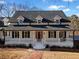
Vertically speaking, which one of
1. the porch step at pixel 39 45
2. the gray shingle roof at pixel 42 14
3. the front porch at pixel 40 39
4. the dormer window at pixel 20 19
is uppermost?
the gray shingle roof at pixel 42 14

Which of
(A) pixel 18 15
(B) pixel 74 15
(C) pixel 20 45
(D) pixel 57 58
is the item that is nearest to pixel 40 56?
(D) pixel 57 58

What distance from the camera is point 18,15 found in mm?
45688

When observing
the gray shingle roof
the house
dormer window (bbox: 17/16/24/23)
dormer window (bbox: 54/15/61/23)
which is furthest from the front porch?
the gray shingle roof

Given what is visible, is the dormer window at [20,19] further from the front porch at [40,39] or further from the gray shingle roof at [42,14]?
the front porch at [40,39]

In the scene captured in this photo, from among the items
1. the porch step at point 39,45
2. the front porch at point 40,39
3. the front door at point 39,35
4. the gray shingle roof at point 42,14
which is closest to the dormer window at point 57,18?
the gray shingle roof at point 42,14

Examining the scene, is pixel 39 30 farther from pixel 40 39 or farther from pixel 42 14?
pixel 42 14

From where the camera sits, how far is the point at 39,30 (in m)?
38.9

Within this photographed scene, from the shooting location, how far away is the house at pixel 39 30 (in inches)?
1538

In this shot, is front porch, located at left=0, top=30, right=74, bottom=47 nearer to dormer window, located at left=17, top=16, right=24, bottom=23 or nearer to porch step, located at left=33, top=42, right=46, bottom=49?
porch step, located at left=33, top=42, right=46, bottom=49

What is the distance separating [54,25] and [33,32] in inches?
190

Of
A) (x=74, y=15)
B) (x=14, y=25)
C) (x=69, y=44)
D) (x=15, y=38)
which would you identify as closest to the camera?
(x=69, y=44)

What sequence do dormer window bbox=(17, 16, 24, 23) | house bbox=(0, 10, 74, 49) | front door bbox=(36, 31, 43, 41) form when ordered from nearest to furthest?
house bbox=(0, 10, 74, 49) → front door bbox=(36, 31, 43, 41) → dormer window bbox=(17, 16, 24, 23)

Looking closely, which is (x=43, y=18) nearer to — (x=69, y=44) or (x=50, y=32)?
(x=50, y=32)

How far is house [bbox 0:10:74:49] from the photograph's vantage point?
128 ft
